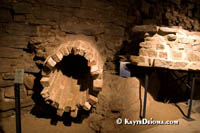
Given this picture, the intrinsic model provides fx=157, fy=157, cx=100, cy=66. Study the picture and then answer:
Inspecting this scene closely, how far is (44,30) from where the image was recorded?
12.4 feet

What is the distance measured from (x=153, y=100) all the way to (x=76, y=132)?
2113 mm

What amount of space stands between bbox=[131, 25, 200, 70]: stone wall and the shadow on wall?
157 centimetres

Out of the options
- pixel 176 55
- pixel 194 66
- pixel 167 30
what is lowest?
pixel 194 66

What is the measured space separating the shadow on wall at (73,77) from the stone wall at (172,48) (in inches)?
61.8

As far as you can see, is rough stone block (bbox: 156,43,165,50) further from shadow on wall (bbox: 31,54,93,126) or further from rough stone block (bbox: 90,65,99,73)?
shadow on wall (bbox: 31,54,93,126)

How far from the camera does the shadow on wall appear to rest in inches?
151

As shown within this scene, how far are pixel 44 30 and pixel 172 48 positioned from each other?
9.54ft

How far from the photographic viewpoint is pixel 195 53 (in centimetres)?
314

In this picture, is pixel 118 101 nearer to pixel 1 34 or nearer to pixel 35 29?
pixel 35 29

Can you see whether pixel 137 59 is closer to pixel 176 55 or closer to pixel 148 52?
pixel 148 52

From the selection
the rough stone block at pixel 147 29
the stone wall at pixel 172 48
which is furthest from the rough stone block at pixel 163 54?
the rough stone block at pixel 147 29

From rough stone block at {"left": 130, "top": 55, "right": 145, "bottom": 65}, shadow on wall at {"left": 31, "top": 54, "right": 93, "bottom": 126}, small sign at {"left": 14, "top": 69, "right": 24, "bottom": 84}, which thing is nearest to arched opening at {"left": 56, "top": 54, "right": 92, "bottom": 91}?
shadow on wall at {"left": 31, "top": 54, "right": 93, "bottom": 126}

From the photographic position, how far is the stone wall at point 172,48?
10.2ft

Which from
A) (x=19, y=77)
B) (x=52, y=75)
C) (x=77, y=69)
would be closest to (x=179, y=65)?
(x=77, y=69)
